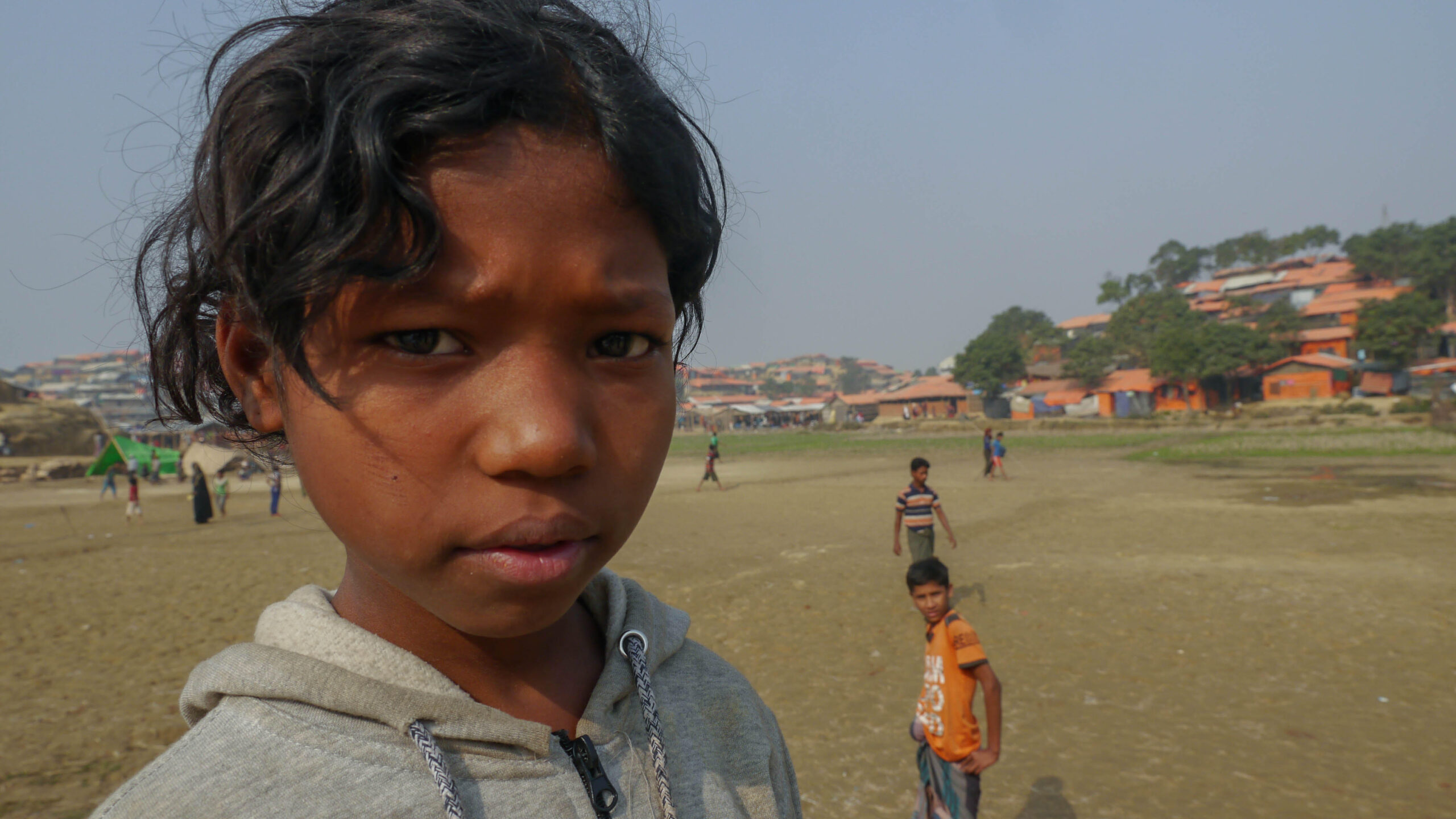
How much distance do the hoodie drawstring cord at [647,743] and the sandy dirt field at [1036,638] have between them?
415 cm

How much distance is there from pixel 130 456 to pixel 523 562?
33.5 m

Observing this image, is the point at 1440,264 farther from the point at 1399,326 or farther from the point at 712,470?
the point at 712,470

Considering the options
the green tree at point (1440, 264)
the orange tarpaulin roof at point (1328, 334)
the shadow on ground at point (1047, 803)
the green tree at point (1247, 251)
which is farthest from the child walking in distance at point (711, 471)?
the green tree at point (1247, 251)

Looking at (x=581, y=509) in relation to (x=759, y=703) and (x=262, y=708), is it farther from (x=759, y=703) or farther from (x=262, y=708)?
(x=759, y=703)

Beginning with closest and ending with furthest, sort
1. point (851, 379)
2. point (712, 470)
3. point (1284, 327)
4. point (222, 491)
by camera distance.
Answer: point (222, 491) < point (712, 470) < point (1284, 327) < point (851, 379)

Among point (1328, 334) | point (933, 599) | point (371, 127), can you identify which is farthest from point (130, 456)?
point (1328, 334)

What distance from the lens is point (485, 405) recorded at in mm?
776

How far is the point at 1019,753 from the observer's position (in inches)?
→ 212

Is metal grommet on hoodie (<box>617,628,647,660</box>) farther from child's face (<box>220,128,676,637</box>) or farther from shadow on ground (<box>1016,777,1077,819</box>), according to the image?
shadow on ground (<box>1016,777,1077,819</box>)

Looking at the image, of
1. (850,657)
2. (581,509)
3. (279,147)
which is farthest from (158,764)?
(850,657)

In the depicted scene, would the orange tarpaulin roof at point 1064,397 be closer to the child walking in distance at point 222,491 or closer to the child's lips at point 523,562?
the child walking in distance at point 222,491

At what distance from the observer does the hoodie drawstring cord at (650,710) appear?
3.42 feet

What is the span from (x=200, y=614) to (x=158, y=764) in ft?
33.6

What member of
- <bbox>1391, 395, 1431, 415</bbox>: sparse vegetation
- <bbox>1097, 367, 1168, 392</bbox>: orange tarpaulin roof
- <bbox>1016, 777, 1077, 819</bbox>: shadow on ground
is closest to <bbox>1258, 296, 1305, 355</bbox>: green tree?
<bbox>1097, 367, 1168, 392</bbox>: orange tarpaulin roof
